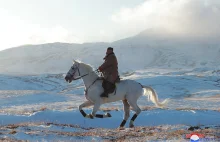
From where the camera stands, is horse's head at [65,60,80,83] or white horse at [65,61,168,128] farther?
horse's head at [65,60,80,83]

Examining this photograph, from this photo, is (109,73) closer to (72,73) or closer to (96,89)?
(96,89)

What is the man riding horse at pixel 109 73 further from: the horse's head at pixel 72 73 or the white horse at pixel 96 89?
the horse's head at pixel 72 73

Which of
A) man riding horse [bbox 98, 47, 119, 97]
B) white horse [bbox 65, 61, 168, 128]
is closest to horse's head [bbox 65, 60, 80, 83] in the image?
white horse [bbox 65, 61, 168, 128]

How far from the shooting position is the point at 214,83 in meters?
109

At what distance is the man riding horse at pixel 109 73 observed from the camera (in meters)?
16.4

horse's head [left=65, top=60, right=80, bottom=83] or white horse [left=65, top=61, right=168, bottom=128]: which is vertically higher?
horse's head [left=65, top=60, right=80, bottom=83]

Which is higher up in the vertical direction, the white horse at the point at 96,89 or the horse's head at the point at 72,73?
the horse's head at the point at 72,73

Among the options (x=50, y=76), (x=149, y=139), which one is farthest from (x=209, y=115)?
(x=50, y=76)

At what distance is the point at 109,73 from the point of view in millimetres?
16703

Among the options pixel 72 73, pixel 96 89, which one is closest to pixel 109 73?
pixel 96 89

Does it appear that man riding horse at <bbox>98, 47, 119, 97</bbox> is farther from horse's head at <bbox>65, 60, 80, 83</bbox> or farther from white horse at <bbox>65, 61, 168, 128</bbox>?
horse's head at <bbox>65, 60, 80, 83</bbox>

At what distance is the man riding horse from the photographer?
16.4 m

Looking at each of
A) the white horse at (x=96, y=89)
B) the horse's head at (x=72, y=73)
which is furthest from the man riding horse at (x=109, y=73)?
the horse's head at (x=72, y=73)

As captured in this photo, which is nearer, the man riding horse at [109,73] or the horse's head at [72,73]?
the man riding horse at [109,73]
